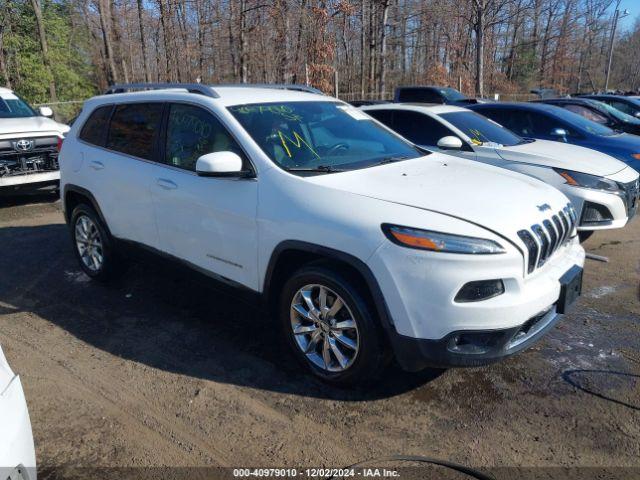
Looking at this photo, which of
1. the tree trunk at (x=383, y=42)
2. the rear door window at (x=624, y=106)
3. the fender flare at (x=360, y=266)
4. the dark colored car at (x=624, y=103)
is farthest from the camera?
the tree trunk at (x=383, y=42)

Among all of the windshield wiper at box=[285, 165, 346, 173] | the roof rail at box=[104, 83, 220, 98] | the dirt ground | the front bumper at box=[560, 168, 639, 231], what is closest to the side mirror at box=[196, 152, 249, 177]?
the windshield wiper at box=[285, 165, 346, 173]

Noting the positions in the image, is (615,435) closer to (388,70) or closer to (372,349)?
(372,349)

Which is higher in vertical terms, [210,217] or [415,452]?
[210,217]

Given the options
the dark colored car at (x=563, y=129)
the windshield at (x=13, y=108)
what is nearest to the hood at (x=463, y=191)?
the dark colored car at (x=563, y=129)

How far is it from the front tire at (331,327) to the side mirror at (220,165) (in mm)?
806

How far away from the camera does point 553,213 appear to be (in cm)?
327

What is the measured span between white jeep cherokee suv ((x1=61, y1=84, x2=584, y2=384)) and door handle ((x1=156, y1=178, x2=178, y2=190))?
15mm

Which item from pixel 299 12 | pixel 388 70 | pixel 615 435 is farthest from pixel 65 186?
pixel 388 70

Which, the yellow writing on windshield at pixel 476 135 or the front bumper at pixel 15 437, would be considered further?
the yellow writing on windshield at pixel 476 135

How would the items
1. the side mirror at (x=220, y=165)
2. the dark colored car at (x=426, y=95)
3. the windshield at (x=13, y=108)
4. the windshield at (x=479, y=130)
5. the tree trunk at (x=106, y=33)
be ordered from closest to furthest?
the side mirror at (x=220, y=165) < the windshield at (x=479, y=130) < the windshield at (x=13, y=108) < the dark colored car at (x=426, y=95) < the tree trunk at (x=106, y=33)

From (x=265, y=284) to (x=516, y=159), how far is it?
172 inches

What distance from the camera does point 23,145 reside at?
827 centimetres

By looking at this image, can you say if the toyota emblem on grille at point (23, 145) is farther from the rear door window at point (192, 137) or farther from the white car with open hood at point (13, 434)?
the white car with open hood at point (13, 434)

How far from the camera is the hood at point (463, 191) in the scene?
2910 mm
